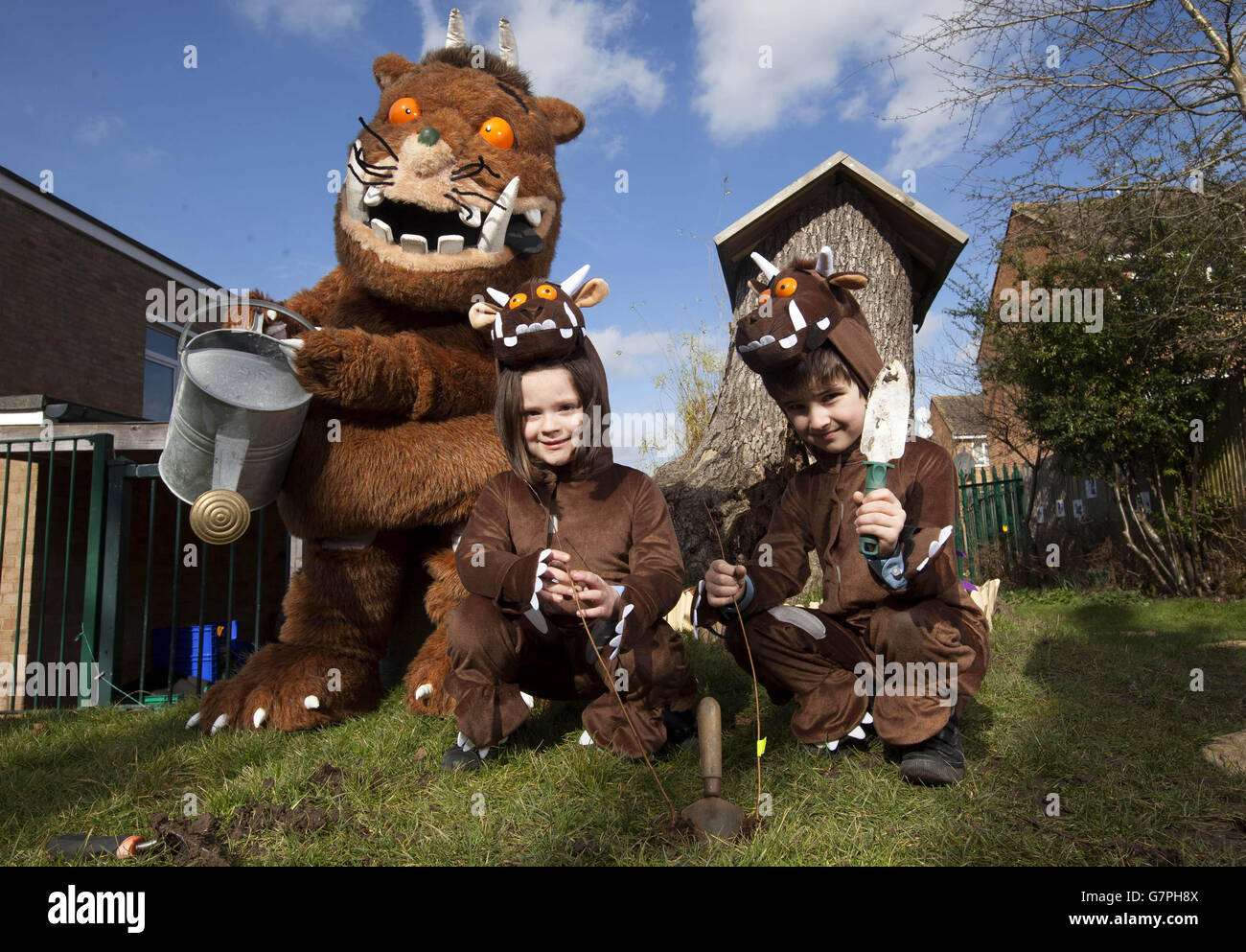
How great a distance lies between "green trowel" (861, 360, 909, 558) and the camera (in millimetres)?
1941

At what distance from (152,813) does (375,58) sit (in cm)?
331

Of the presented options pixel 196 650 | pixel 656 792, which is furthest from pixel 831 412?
pixel 196 650

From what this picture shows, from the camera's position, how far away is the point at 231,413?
2.61 metres

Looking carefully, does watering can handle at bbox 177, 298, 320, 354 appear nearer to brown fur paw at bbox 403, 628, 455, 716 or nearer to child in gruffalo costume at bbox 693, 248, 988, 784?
brown fur paw at bbox 403, 628, 455, 716

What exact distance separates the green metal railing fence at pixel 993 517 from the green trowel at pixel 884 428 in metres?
6.87

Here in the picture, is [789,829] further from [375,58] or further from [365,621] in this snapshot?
[375,58]

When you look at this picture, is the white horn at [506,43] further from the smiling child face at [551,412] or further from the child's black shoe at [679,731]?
the child's black shoe at [679,731]

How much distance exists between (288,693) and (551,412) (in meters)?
1.54

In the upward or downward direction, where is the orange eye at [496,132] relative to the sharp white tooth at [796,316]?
upward

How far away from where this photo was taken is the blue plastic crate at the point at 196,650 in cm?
634

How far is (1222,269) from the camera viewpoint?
6.66 meters

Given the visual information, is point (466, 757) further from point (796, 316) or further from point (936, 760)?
point (796, 316)

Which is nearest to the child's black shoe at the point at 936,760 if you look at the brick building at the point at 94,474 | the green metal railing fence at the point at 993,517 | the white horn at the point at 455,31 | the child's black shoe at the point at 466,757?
the child's black shoe at the point at 466,757
